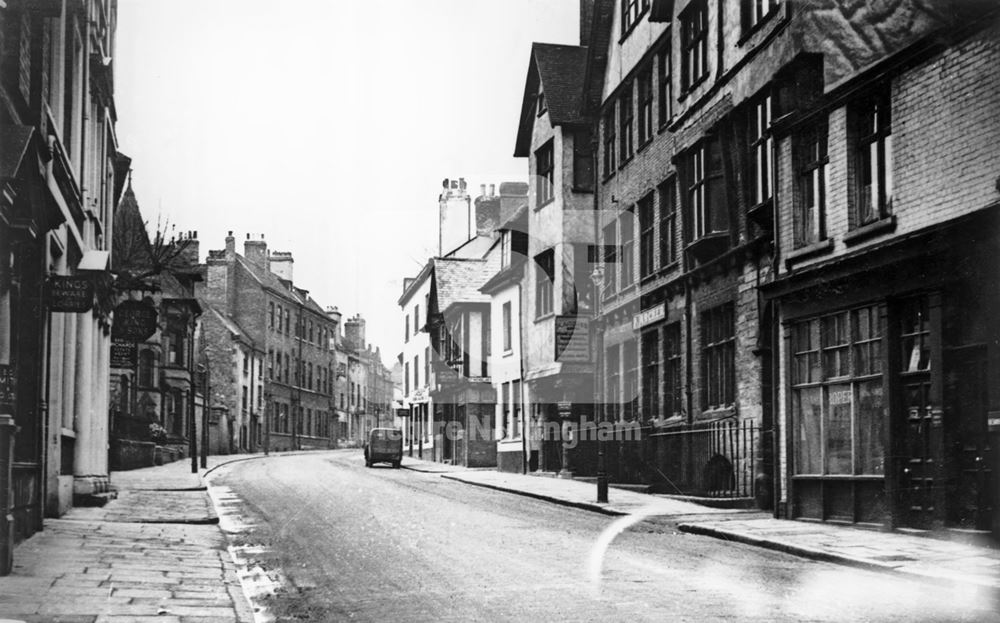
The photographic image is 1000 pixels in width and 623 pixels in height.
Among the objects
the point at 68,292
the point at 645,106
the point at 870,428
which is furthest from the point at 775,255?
the point at 68,292

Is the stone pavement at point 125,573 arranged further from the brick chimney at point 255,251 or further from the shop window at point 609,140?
the brick chimney at point 255,251

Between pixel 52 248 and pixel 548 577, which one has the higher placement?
pixel 52 248

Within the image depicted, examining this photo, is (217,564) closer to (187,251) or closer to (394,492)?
(394,492)

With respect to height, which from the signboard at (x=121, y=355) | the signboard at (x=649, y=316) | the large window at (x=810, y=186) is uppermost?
the large window at (x=810, y=186)

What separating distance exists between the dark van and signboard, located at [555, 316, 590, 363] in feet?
50.5

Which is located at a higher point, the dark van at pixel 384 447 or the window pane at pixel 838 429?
the window pane at pixel 838 429

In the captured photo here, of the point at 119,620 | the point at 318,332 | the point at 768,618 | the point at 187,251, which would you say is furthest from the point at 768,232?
the point at 318,332

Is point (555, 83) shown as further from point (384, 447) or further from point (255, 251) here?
point (255, 251)

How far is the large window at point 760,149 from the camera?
65.0 ft

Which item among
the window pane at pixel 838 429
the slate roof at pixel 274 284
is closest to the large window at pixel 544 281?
the window pane at pixel 838 429

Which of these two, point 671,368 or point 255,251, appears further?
point 255,251

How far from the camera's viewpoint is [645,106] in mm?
27484

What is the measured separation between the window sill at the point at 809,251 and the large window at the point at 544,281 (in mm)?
15001

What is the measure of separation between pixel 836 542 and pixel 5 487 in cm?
909
